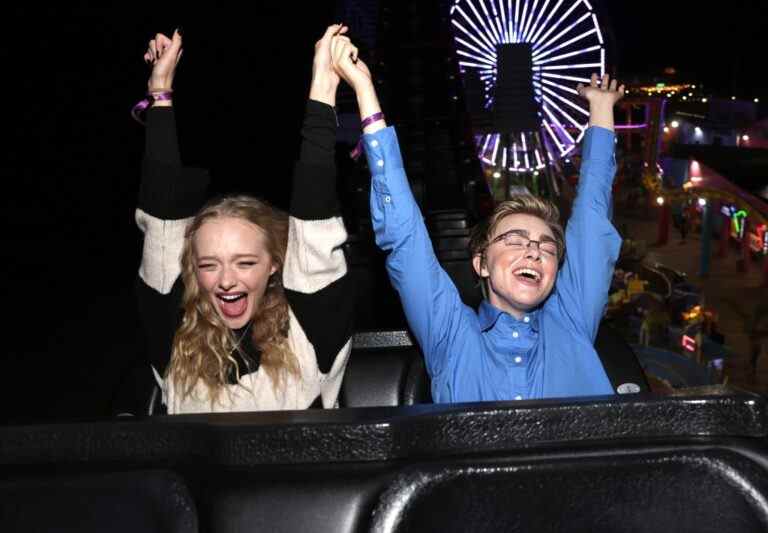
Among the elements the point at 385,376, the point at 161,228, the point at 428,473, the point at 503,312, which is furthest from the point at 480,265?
the point at 428,473

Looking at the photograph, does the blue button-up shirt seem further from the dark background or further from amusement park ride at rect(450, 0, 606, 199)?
amusement park ride at rect(450, 0, 606, 199)

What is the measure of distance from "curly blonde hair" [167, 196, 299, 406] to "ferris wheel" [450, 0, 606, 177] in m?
12.7

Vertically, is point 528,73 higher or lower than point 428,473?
higher

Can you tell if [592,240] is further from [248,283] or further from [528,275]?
[248,283]

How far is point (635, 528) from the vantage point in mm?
522

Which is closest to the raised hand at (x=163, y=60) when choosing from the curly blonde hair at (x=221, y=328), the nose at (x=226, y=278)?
the curly blonde hair at (x=221, y=328)

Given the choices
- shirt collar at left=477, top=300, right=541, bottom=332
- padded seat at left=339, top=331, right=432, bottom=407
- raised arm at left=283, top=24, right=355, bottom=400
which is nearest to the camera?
raised arm at left=283, top=24, right=355, bottom=400

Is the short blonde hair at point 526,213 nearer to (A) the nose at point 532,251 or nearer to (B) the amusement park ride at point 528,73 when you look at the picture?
(A) the nose at point 532,251

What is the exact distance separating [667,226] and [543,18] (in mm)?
6322

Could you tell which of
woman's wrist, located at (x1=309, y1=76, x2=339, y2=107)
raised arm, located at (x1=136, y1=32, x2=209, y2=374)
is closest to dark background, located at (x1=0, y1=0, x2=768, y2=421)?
raised arm, located at (x1=136, y1=32, x2=209, y2=374)

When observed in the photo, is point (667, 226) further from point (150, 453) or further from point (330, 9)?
point (150, 453)

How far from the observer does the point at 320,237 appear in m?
1.27

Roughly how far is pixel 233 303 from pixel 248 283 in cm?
4

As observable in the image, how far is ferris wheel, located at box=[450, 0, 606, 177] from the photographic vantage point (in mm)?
13914
